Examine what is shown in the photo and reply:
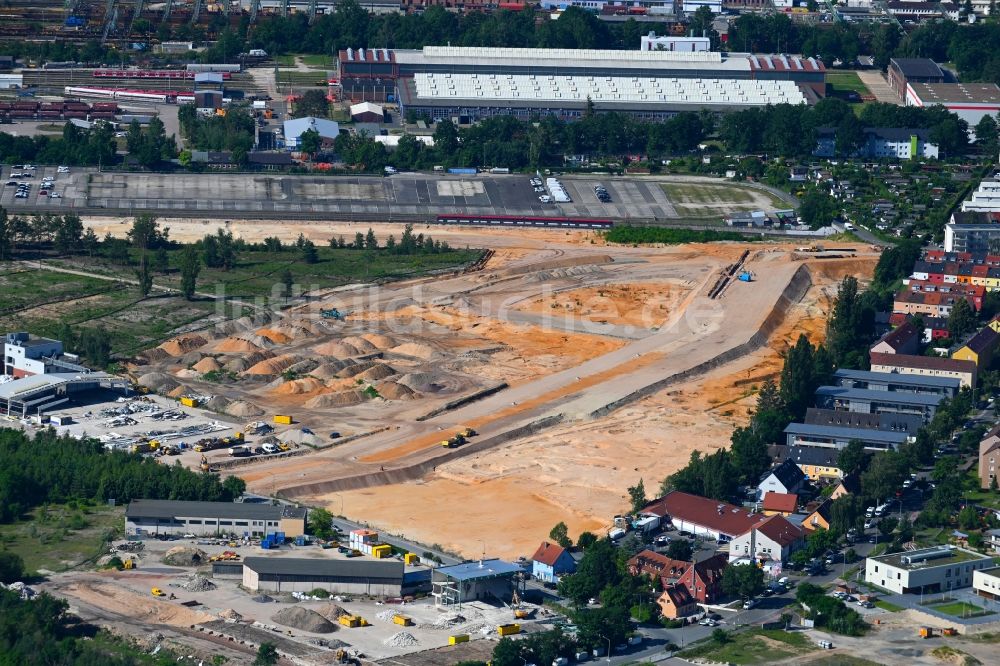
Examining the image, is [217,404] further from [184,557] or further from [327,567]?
[327,567]

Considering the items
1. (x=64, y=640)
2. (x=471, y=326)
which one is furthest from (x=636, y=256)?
(x=64, y=640)

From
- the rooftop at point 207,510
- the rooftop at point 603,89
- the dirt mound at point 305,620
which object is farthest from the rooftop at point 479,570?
the rooftop at point 603,89

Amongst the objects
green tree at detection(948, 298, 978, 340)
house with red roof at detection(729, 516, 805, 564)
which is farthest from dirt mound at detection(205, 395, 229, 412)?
green tree at detection(948, 298, 978, 340)

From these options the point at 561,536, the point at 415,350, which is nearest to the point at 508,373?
the point at 415,350

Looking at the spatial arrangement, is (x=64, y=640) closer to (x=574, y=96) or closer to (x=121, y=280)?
(x=121, y=280)

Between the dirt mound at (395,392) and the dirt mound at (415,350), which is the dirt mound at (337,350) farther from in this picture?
the dirt mound at (395,392)

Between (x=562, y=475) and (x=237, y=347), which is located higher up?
(x=237, y=347)
